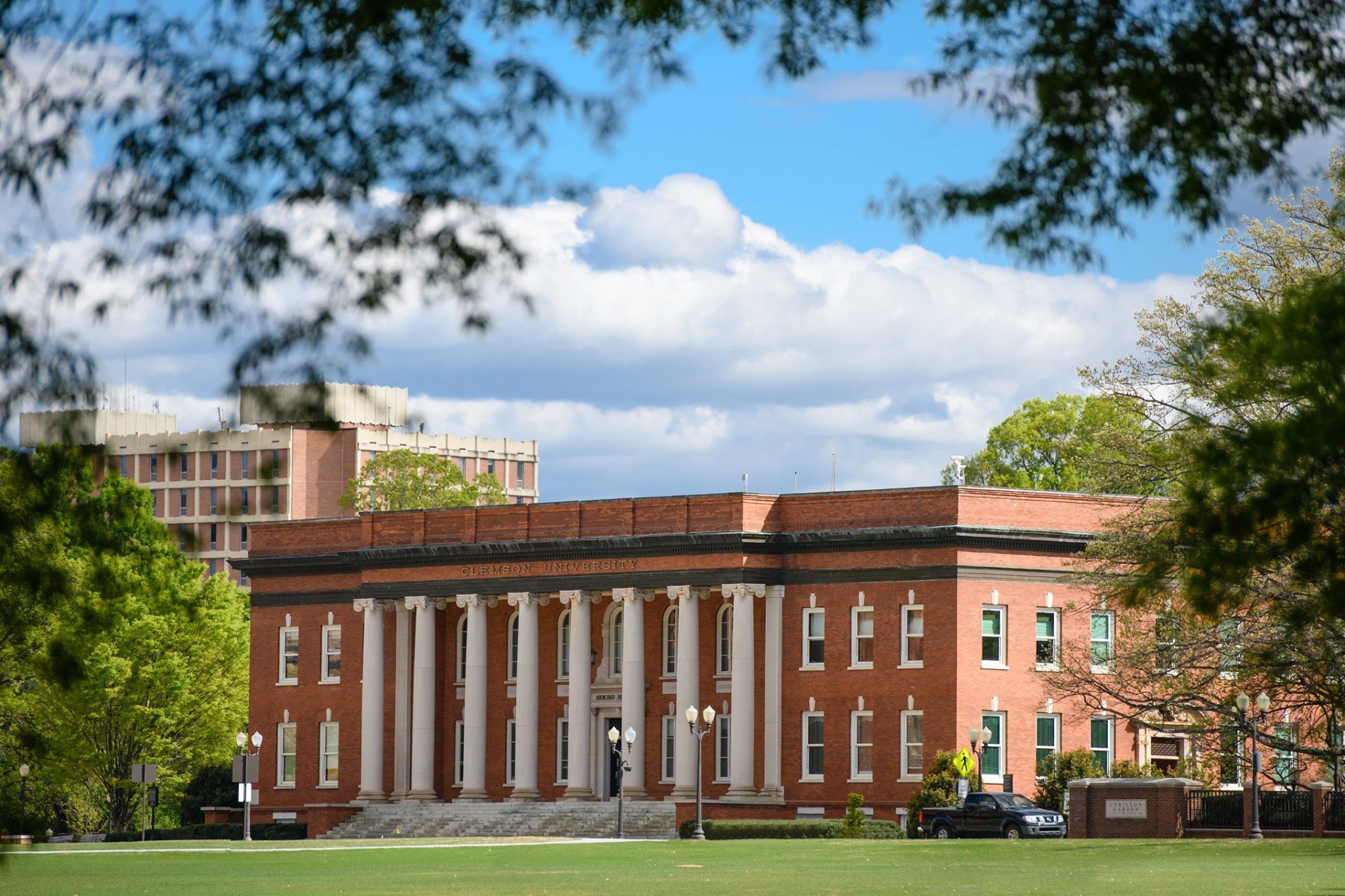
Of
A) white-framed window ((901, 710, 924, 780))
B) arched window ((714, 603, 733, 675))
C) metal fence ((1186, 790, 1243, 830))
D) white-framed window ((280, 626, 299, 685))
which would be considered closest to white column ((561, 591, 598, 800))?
arched window ((714, 603, 733, 675))

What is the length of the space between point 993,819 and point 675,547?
16302mm

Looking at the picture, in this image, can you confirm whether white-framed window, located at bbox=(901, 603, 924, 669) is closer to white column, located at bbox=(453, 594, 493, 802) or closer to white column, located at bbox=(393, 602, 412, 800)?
white column, located at bbox=(453, 594, 493, 802)

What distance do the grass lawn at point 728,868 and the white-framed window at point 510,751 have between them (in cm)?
1780

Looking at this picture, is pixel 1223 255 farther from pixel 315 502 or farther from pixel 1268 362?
pixel 315 502

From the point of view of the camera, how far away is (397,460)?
335 feet

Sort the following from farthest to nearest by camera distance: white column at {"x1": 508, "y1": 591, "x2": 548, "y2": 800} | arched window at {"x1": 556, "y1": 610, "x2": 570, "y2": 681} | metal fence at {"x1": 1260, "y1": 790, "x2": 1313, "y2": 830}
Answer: arched window at {"x1": 556, "y1": 610, "x2": 570, "y2": 681} → white column at {"x1": 508, "y1": 591, "x2": 548, "y2": 800} → metal fence at {"x1": 1260, "y1": 790, "x2": 1313, "y2": 830}

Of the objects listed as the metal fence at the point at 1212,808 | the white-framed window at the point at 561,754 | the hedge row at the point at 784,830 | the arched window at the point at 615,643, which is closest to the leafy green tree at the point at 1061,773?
the hedge row at the point at 784,830

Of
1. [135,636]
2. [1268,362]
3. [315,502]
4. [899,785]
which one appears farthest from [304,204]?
[315,502]

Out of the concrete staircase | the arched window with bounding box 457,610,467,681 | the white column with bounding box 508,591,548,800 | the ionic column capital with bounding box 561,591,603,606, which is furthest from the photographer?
the arched window with bounding box 457,610,467,681

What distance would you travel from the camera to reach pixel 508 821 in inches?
2808

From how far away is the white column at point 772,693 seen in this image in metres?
68.4

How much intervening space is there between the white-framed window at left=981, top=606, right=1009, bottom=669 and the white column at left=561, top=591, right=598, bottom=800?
13.6m

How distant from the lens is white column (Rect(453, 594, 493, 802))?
2943 inches

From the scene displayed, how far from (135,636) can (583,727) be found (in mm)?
17128
